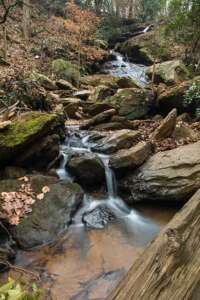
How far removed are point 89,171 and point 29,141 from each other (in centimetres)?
127

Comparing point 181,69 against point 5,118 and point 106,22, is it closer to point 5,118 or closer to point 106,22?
point 5,118

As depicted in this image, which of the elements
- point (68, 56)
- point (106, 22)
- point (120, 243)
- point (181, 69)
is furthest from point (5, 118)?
point (106, 22)

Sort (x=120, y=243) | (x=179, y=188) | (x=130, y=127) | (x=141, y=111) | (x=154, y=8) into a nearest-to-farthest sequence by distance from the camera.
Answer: (x=120, y=243) < (x=179, y=188) < (x=130, y=127) < (x=141, y=111) < (x=154, y=8)

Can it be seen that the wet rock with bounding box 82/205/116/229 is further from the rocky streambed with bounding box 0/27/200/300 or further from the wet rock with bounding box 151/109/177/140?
the wet rock with bounding box 151/109/177/140

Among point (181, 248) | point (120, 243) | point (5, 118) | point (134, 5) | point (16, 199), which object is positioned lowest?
point (120, 243)

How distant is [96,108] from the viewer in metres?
9.94

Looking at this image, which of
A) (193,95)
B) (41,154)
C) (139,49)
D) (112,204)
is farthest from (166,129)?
(139,49)

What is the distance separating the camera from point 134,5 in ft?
102

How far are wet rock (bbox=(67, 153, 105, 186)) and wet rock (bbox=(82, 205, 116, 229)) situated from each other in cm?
73

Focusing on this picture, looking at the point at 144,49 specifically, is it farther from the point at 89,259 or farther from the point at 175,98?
the point at 89,259

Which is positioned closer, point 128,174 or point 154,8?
point 128,174

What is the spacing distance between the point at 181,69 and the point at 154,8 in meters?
16.3

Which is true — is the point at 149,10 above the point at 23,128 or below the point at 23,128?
above

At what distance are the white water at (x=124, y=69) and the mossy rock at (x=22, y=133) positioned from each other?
10775mm
